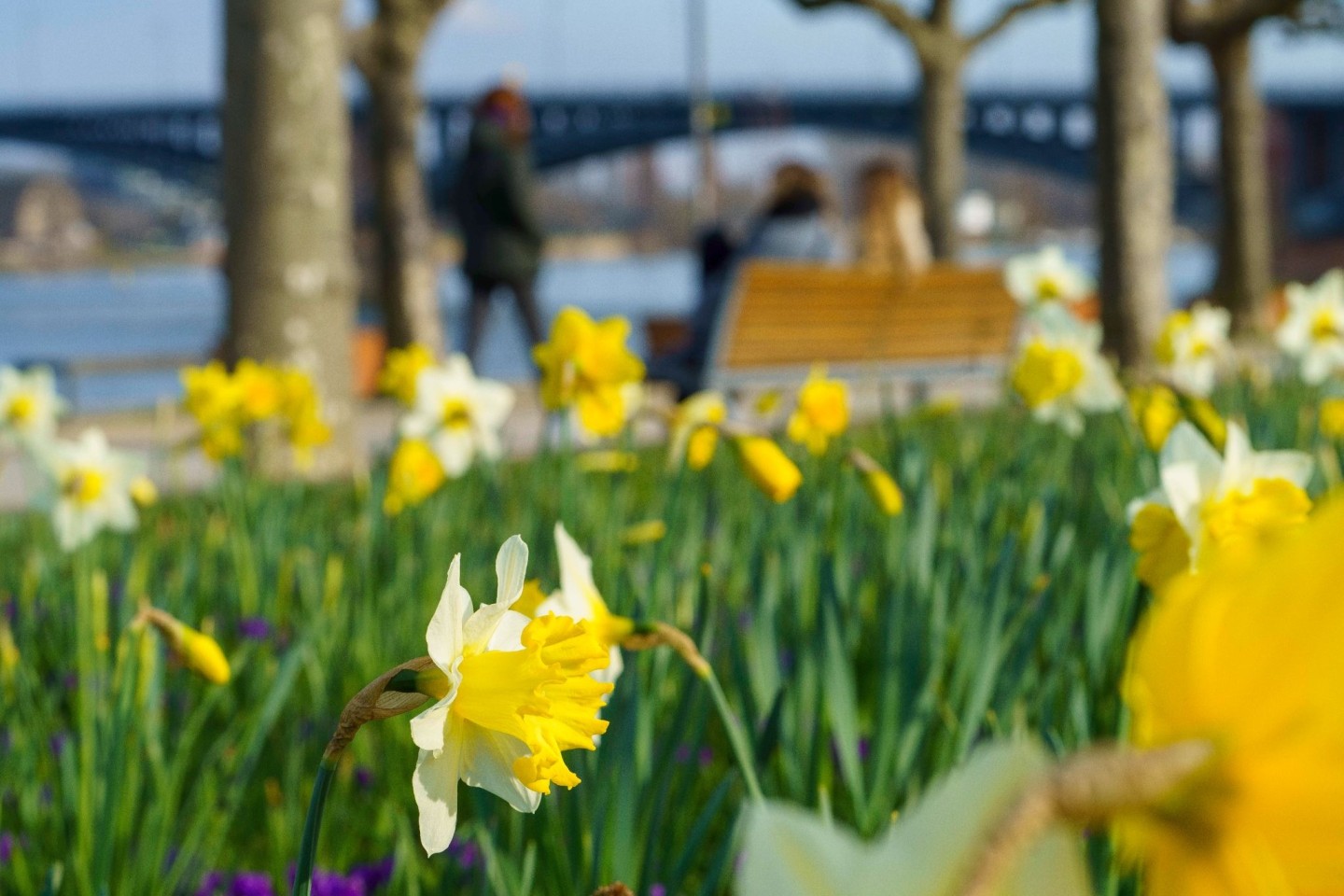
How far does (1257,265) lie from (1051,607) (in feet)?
28.5

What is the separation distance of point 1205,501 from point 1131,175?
5089 mm

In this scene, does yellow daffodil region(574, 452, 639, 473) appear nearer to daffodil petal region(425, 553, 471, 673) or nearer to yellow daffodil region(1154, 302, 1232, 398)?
yellow daffodil region(1154, 302, 1232, 398)

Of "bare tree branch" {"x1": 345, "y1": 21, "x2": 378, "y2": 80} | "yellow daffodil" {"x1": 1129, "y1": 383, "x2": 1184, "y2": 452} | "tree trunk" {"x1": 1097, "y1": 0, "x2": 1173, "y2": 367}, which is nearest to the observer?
"yellow daffodil" {"x1": 1129, "y1": 383, "x2": 1184, "y2": 452}

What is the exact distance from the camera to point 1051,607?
157 cm

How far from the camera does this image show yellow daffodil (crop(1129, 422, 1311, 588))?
0.84m

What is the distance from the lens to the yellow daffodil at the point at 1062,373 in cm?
204

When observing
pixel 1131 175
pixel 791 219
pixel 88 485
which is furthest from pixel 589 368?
pixel 1131 175

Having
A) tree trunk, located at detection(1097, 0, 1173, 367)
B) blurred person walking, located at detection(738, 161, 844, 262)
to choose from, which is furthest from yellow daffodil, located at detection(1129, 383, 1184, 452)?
tree trunk, located at detection(1097, 0, 1173, 367)

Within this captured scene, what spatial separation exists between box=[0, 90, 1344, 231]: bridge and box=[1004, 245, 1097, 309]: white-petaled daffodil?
38399 mm

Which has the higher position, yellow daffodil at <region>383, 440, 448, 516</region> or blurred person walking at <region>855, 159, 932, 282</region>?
blurred person walking at <region>855, 159, 932, 282</region>

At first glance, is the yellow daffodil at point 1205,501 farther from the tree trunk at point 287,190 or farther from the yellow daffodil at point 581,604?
the tree trunk at point 287,190

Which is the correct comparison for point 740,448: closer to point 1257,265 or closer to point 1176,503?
point 1176,503

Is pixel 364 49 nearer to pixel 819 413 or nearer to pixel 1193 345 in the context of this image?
pixel 1193 345

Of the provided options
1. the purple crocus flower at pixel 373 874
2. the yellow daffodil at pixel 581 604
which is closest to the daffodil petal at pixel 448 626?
the yellow daffodil at pixel 581 604
